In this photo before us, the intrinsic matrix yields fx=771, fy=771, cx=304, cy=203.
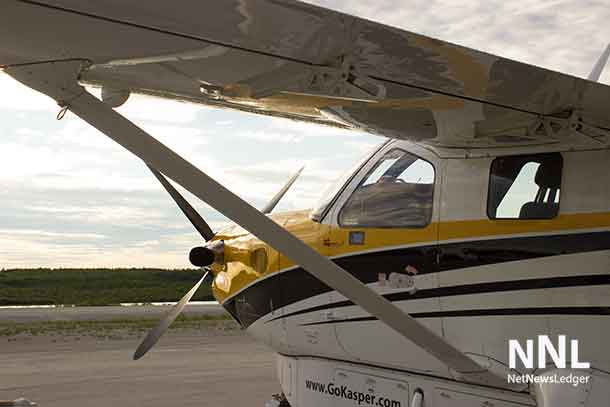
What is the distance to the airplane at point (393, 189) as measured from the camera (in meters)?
3.75

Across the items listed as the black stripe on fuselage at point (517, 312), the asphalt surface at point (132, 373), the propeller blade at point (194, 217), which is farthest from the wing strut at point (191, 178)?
the asphalt surface at point (132, 373)

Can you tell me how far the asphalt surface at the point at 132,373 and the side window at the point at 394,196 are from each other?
6.03 metres

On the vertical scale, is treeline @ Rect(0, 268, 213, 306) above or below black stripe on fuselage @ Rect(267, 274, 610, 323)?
below

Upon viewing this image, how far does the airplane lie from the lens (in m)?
3.75

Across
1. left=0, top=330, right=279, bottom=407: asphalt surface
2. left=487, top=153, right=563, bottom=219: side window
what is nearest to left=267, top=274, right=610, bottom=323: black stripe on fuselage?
left=487, top=153, right=563, bottom=219: side window

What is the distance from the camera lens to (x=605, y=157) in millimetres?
5098

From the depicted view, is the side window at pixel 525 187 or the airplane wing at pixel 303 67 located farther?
the side window at pixel 525 187

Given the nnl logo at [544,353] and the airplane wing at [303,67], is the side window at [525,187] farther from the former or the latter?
the nnl logo at [544,353]

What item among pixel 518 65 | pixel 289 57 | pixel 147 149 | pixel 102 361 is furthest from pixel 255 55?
pixel 102 361

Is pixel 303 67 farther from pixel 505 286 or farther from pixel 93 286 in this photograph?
pixel 93 286

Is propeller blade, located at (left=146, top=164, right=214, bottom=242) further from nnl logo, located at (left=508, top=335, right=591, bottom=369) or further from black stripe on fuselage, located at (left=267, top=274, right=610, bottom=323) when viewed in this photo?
nnl logo, located at (left=508, top=335, right=591, bottom=369)

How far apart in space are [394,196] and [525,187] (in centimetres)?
112

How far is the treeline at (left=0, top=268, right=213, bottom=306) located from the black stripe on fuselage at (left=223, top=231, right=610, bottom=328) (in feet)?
118

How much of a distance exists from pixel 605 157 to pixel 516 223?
2.43 ft
